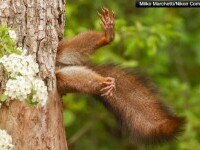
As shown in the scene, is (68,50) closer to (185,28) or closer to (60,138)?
(60,138)

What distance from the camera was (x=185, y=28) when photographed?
1138cm

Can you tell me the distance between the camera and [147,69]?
10.2 meters

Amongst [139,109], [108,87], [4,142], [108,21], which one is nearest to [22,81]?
[4,142]

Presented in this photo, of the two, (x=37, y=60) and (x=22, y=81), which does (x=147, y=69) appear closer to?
(x=37, y=60)

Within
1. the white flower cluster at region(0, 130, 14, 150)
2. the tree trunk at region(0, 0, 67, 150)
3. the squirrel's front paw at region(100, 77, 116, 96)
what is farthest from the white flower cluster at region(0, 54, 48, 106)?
the squirrel's front paw at region(100, 77, 116, 96)

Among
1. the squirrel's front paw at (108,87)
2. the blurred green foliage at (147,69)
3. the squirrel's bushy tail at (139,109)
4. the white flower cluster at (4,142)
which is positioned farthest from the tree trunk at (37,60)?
the blurred green foliage at (147,69)

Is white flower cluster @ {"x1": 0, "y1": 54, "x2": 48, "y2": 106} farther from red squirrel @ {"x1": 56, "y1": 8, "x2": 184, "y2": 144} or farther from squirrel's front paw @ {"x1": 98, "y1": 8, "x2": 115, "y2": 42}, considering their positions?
squirrel's front paw @ {"x1": 98, "y1": 8, "x2": 115, "y2": 42}

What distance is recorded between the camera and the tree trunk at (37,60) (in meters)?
5.54

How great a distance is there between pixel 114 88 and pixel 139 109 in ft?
1.29

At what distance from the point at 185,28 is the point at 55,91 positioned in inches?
230

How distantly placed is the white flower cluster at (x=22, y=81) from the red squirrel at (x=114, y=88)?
1.30 metres

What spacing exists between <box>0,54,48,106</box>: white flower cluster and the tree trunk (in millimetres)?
883

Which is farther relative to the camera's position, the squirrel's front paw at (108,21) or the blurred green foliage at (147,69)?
the blurred green foliage at (147,69)

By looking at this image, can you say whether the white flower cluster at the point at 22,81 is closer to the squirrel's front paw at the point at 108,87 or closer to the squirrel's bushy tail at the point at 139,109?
the squirrel's front paw at the point at 108,87
